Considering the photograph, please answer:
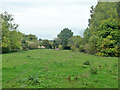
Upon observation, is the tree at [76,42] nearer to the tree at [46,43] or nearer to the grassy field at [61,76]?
the tree at [46,43]

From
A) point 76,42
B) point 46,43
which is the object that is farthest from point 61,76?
point 46,43

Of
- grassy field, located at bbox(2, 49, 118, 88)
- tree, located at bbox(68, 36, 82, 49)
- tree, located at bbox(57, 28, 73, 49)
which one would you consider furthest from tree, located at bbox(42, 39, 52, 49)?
grassy field, located at bbox(2, 49, 118, 88)

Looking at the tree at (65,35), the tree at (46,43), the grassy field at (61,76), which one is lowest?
the grassy field at (61,76)

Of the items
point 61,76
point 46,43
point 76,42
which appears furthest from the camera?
point 46,43

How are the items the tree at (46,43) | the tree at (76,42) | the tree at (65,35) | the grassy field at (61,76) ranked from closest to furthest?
the grassy field at (61,76)
the tree at (76,42)
the tree at (46,43)
the tree at (65,35)

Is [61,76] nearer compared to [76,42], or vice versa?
[61,76]

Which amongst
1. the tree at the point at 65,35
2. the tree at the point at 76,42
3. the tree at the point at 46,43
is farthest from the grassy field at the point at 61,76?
the tree at the point at 46,43

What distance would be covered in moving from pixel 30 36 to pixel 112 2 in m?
50.3

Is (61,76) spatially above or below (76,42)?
below

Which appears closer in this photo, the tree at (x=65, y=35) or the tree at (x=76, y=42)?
the tree at (x=76, y=42)

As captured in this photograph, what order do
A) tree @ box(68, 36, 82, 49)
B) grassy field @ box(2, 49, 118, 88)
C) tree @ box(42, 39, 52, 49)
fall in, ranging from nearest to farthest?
grassy field @ box(2, 49, 118, 88), tree @ box(68, 36, 82, 49), tree @ box(42, 39, 52, 49)

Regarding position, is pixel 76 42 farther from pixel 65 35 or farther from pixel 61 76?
pixel 61 76

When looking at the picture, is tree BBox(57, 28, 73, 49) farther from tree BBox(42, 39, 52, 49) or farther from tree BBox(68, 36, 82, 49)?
tree BBox(68, 36, 82, 49)

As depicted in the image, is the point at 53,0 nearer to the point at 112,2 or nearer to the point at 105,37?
the point at 105,37
